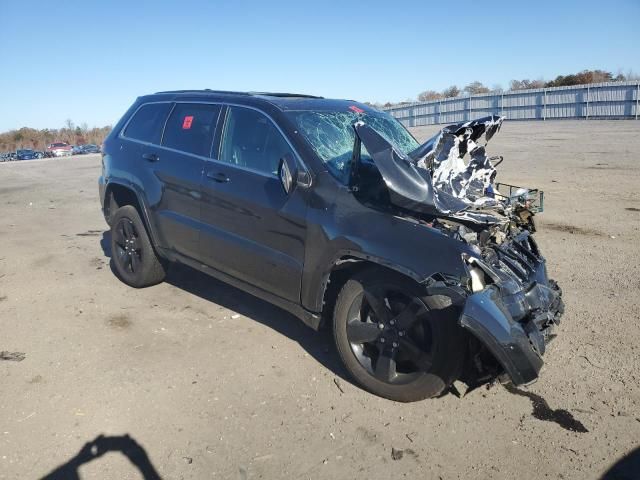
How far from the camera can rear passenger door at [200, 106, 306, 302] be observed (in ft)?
12.9

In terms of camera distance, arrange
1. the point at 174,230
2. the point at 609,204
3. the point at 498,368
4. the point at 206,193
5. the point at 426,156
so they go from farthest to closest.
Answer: the point at 609,204, the point at 174,230, the point at 206,193, the point at 426,156, the point at 498,368

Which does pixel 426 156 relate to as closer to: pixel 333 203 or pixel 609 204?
pixel 333 203

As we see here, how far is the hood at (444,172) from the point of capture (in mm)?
3336

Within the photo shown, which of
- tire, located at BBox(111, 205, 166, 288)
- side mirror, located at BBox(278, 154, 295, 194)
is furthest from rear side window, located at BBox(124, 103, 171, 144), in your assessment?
side mirror, located at BBox(278, 154, 295, 194)

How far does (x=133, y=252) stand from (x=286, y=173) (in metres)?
2.51

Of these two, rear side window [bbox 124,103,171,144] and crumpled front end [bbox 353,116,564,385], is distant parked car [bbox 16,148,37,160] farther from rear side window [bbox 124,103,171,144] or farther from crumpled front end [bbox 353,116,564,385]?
crumpled front end [bbox 353,116,564,385]

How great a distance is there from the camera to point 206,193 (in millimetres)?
4500

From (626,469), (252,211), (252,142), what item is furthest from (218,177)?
(626,469)

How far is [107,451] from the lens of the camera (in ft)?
10.0

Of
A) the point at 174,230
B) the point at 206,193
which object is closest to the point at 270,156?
the point at 206,193

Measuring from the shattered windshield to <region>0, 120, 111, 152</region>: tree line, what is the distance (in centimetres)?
7736

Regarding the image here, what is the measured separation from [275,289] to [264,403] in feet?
2.92

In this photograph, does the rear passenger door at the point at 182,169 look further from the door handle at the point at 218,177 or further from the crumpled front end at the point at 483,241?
the crumpled front end at the point at 483,241

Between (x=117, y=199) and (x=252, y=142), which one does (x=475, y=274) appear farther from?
(x=117, y=199)
